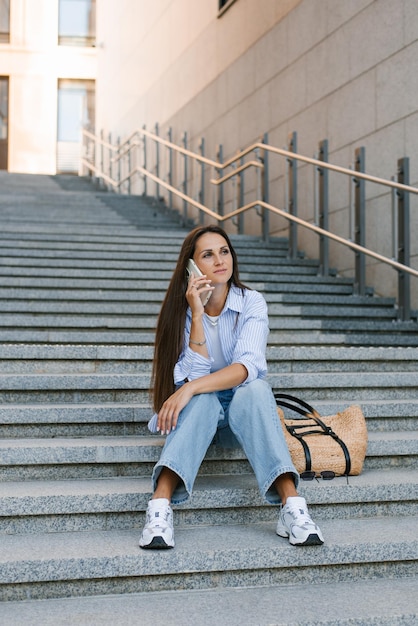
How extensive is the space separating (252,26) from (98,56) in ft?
31.9

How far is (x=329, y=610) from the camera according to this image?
2.33m

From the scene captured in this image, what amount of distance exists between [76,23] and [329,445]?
18567mm

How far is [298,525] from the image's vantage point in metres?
2.59

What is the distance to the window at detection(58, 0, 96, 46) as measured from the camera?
1961 centimetres

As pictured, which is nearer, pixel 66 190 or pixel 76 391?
pixel 76 391

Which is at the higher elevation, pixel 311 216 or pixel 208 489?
pixel 311 216

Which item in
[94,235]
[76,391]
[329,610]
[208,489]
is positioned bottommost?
[329,610]

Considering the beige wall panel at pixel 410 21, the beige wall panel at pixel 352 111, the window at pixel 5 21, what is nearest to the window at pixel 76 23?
the window at pixel 5 21

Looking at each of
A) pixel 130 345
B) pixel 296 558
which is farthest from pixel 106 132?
pixel 296 558

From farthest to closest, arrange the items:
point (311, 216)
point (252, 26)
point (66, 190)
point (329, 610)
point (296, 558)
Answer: point (66, 190) < point (252, 26) < point (311, 216) < point (296, 558) < point (329, 610)

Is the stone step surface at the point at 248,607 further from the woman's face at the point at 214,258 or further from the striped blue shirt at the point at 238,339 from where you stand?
the woman's face at the point at 214,258

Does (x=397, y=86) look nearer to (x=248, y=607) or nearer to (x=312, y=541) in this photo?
(x=312, y=541)

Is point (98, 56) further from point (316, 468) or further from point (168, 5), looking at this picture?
point (316, 468)

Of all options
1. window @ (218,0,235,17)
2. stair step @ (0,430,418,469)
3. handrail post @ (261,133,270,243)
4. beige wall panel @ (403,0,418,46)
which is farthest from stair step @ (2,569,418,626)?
window @ (218,0,235,17)
